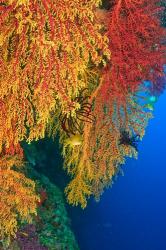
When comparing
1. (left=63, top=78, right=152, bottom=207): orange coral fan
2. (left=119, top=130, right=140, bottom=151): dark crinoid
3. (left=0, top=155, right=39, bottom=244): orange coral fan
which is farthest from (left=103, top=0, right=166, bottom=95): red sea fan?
(left=0, top=155, right=39, bottom=244): orange coral fan

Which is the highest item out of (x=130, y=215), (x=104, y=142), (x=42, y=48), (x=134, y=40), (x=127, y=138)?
(x=134, y=40)

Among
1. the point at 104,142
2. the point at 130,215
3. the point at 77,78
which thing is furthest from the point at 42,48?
the point at 130,215

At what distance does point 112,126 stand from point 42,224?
469cm

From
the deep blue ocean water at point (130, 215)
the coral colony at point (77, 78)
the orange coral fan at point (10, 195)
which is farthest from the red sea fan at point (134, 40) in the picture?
the deep blue ocean water at point (130, 215)

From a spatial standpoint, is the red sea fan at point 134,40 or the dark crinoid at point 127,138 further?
the dark crinoid at point 127,138

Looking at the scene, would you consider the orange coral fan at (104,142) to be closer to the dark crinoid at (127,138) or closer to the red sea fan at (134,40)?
the dark crinoid at (127,138)

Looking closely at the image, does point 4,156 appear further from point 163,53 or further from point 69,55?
point 163,53

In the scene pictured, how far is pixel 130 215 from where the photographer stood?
3581cm

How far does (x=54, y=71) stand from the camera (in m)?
3.24

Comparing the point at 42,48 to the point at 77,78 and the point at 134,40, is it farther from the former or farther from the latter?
the point at 134,40

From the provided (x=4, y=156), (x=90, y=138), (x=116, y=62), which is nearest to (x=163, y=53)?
(x=116, y=62)

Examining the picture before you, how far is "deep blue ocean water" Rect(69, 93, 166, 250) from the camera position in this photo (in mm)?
19841

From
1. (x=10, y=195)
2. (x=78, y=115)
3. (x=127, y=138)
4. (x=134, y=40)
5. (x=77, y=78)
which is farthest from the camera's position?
(x=127, y=138)

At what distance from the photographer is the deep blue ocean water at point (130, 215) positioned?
19841 millimetres
